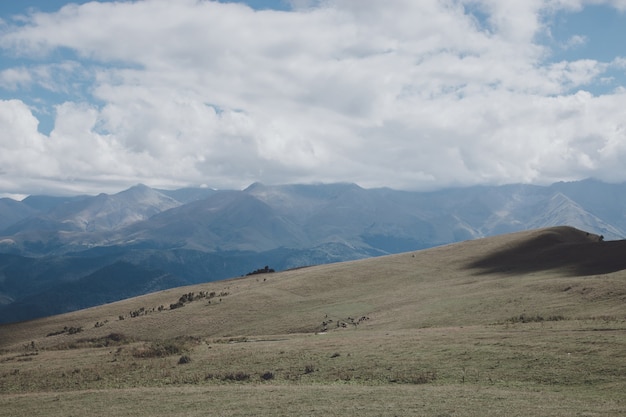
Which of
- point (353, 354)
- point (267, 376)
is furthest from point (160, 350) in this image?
point (353, 354)

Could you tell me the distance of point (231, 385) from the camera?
35.0 m

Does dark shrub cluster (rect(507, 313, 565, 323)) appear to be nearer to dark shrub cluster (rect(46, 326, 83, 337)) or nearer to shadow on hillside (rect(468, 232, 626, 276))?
shadow on hillside (rect(468, 232, 626, 276))

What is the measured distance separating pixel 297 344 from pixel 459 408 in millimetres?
21889

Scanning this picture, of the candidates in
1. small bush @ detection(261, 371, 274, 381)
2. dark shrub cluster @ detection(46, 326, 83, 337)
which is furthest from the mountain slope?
small bush @ detection(261, 371, 274, 381)

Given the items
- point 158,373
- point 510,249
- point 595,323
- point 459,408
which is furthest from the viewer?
point 510,249

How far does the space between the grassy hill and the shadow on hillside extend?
2.87 feet

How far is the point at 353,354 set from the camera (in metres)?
39.6

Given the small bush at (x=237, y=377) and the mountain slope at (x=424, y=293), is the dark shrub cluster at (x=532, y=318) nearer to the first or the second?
the mountain slope at (x=424, y=293)

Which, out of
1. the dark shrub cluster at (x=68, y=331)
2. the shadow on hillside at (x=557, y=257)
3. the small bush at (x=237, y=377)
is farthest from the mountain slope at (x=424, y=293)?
the small bush at (x=237, y=377)

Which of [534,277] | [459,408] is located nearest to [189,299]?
[534,277]

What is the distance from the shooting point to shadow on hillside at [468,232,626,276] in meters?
83.3

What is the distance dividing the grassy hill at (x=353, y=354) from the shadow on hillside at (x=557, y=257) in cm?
88

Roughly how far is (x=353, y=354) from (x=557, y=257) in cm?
6608

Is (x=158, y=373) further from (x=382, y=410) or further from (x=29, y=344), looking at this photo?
(x=29, y=344)
